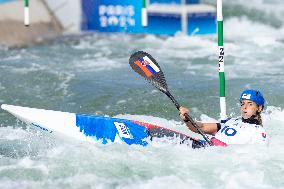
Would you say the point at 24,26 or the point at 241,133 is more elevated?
the point at 241,133

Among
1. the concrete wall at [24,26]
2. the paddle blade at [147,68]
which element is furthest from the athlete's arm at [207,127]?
the concrete wall at [24,26]

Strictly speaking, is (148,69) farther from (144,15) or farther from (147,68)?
(144,15)

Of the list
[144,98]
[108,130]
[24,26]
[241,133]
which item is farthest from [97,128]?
[24,26]

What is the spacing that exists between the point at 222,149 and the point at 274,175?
1.76 ft

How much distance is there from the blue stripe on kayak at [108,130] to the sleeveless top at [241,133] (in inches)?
26.5

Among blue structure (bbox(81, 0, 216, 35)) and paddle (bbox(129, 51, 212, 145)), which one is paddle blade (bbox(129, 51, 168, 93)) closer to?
paddle (bbox(129, 51, 212, 145))

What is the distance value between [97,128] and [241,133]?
128 centimetres

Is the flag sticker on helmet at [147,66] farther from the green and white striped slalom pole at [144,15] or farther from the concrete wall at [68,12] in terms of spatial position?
the concrete wall at [68,12]

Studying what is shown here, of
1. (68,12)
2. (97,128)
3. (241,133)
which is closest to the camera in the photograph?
(241,133)

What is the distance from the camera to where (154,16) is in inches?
491

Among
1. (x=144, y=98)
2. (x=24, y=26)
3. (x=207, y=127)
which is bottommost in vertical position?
(x=144, y=98)

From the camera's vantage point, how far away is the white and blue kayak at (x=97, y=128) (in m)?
6.46

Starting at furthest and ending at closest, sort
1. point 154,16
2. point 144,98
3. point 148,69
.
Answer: point 154,16, point 144,98, point 148,69

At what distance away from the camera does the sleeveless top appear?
19.9 ft
